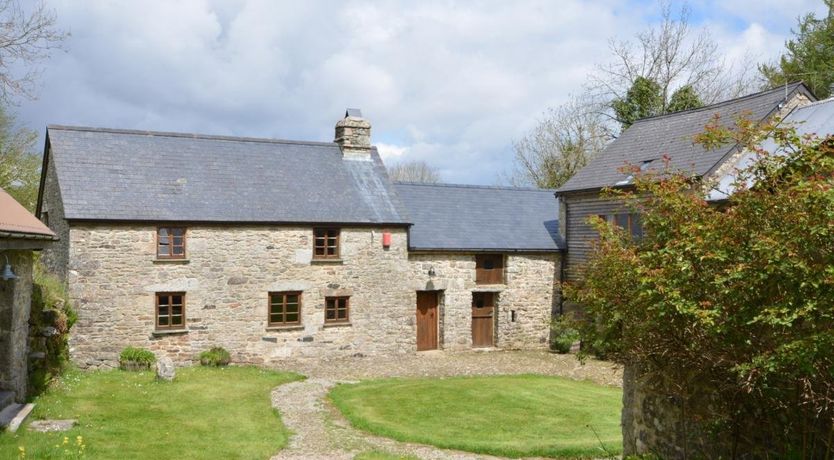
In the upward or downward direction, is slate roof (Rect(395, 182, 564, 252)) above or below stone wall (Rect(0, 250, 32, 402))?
above

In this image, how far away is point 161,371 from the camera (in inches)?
707

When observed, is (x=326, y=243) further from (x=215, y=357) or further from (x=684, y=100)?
(x=684, y=100)

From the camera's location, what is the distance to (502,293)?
83.6ft

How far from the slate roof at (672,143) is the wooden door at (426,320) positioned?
627 cm

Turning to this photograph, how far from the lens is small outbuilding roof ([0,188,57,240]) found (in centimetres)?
1094

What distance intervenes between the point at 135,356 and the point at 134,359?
0.09m

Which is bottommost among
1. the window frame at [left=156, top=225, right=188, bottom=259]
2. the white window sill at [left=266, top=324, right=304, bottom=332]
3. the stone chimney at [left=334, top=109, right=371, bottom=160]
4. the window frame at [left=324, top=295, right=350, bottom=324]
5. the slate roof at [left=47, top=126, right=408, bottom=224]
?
the white window sill at [left=266, top=324, right=304, bottom=332]

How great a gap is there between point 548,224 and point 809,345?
854 inches

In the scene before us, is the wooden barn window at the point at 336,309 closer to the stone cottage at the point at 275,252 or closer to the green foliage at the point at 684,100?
the stone cottage at the point at 275,252

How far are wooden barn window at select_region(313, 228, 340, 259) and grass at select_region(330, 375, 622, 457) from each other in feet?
17.0

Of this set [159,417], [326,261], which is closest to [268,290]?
[326,261]

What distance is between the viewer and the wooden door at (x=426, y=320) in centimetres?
2483

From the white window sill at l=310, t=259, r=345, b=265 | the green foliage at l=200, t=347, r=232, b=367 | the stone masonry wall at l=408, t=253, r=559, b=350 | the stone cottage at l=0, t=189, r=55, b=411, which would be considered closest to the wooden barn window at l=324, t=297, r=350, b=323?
the white window sill at l=310, t=259, r=345, b=265

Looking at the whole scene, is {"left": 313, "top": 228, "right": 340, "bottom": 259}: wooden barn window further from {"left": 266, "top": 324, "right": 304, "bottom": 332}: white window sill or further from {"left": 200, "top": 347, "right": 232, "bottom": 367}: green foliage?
{"left": 200, "top": 347, "right": 232, "bottom": 367}: green foliage
